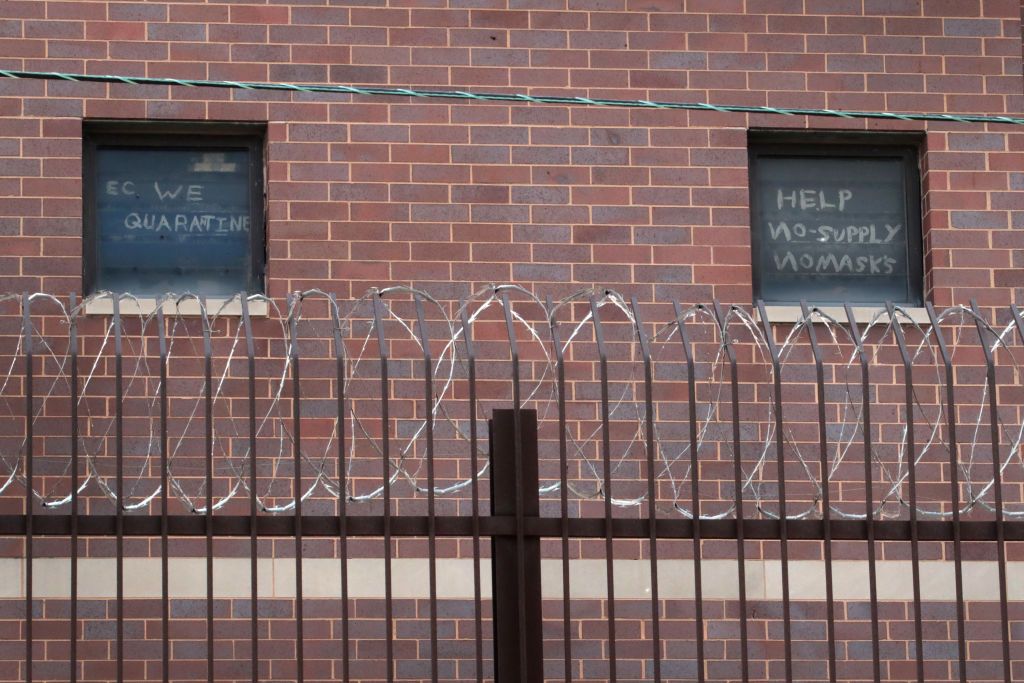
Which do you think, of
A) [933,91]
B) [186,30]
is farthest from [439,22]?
[933,91]

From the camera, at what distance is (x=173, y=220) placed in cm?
1184

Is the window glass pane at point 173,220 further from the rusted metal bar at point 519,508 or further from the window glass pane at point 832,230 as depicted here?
the rusted metal bar at point 519,508

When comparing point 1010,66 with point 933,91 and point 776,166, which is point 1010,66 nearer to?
point 933,91

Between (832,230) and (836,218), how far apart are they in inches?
3.4

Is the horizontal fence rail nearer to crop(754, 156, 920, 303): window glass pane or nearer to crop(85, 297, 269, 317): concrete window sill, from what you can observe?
crop(85, 297, 269, 317): concrete window sill

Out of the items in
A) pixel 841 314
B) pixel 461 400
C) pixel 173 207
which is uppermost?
pixel 173 207

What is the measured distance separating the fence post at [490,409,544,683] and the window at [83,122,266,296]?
4.21 metres

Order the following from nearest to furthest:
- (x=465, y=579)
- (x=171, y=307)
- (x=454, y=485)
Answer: (x=454, y=485)
(x=465, y=579)
(x=171, y=307)

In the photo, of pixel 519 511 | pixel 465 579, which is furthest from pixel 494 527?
pixel 465 579

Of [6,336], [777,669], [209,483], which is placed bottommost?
[777,669]

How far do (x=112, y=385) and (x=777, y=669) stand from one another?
428 centimetres

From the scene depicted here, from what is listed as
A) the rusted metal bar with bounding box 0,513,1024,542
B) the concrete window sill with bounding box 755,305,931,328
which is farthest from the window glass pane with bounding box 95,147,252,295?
the rusted metal bar with bounding box 0,513,1024,542

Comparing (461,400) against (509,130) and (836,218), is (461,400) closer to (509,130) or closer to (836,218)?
(509,130)

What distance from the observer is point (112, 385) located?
442 inches
